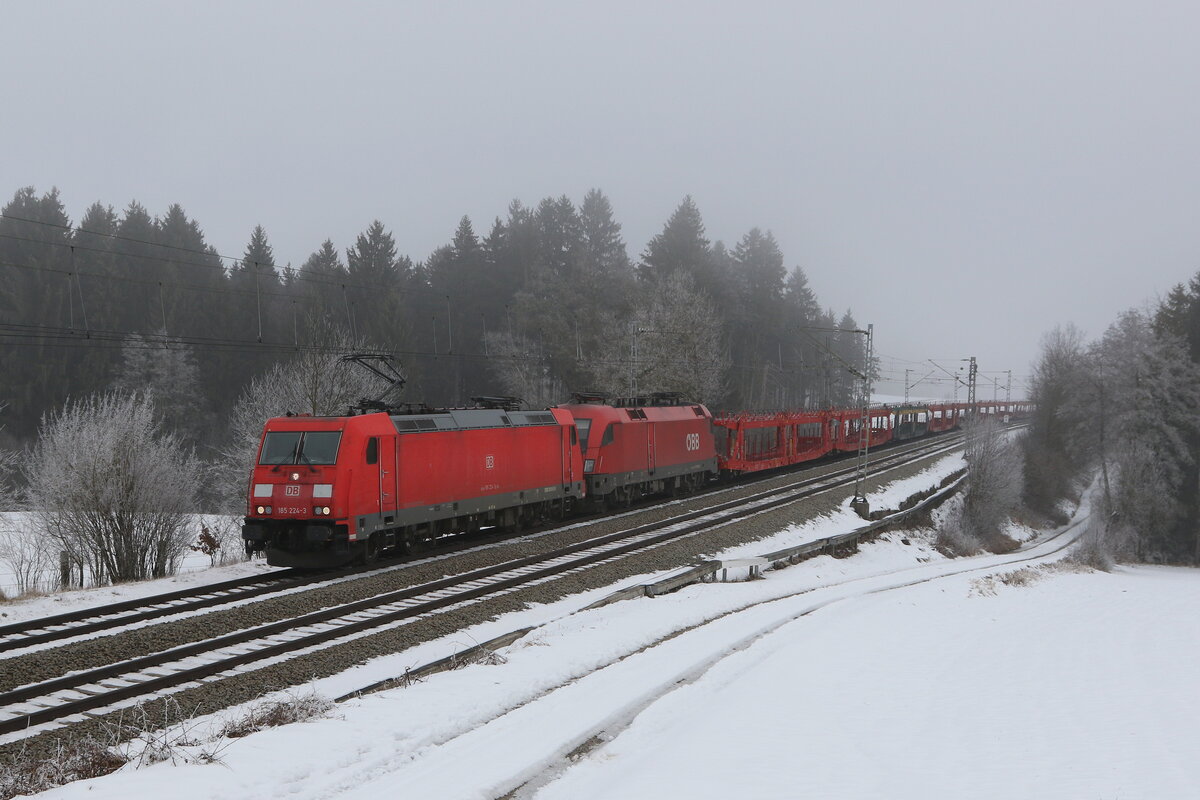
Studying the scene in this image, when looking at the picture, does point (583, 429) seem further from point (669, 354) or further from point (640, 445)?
point (669, 354)

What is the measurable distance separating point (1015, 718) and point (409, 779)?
28.5 ft

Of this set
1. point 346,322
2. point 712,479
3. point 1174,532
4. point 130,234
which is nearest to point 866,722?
point 712,479

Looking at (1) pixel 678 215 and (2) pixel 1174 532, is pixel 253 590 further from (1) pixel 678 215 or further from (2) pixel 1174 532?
(1) pixel 678 215

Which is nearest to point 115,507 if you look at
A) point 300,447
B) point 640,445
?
point 300,447

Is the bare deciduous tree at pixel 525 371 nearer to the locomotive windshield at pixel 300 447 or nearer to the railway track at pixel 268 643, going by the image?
the railway track at pixel 268 643

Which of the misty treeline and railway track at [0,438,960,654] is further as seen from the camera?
the misty treeline

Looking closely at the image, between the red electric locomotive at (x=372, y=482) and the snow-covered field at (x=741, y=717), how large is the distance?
15.1ft

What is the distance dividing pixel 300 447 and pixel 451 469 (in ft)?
12.6

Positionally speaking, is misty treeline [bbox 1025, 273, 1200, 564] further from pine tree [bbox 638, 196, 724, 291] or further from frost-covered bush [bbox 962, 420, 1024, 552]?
pine tree [bbox 638, 196, 724, 291]

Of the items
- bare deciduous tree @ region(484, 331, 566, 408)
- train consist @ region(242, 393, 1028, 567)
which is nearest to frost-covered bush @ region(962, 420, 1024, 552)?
train consist @ region(242, 393, 1028, 567)

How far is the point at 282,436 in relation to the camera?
18.5 m

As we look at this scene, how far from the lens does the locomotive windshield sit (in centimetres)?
1792

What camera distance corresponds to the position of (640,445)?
101 feet

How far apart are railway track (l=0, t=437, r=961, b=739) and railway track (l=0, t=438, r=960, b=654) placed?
6.43ft
